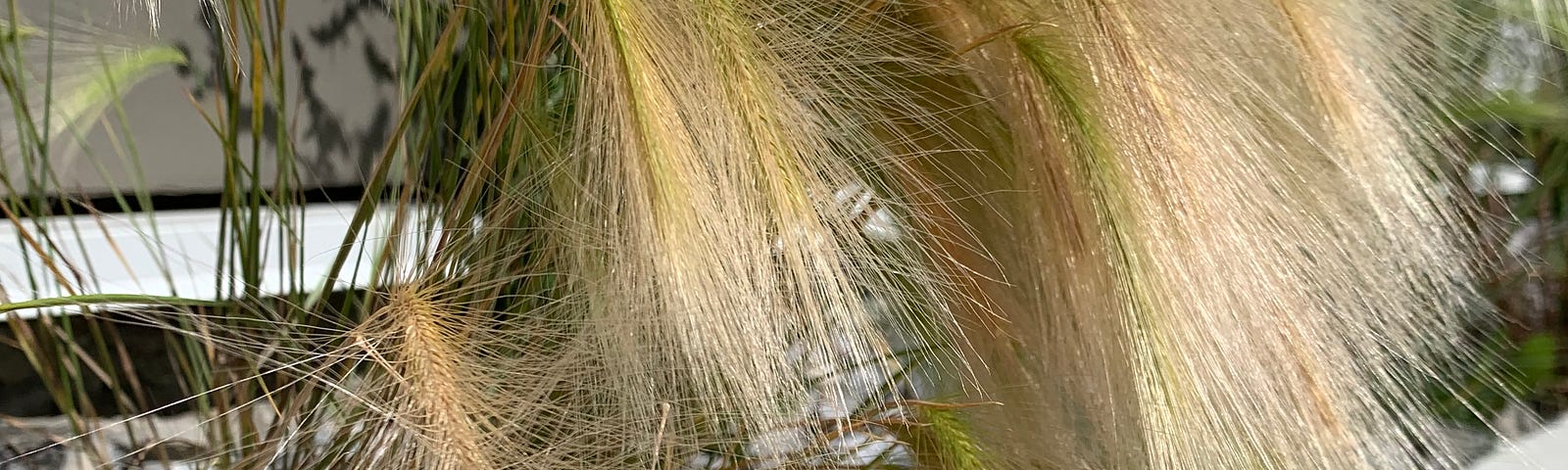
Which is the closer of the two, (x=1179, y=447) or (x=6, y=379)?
(x=1179, y=447)

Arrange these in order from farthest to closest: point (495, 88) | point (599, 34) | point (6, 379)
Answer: point (6, 379), point (495, 88), point (599, 34)

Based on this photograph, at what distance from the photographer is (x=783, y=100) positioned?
0.88 ft

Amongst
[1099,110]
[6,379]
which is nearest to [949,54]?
[1099,110]

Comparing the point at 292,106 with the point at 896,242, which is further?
the point at 292,106

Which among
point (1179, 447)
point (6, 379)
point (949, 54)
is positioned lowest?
point (6, 379)

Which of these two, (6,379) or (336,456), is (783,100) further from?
(6,379)

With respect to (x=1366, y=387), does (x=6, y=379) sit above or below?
below

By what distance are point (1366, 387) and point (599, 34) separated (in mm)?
276

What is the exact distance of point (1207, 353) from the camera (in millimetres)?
265

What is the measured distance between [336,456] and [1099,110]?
28 cm

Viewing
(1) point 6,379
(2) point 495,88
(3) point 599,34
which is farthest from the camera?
(1) point 6,379

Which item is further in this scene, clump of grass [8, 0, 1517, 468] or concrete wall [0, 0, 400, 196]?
concrete wall [0, 0, 400, 196]

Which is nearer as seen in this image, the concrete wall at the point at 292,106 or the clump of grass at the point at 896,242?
the clump of grass at the point at 896,242

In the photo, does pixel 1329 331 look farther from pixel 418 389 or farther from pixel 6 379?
pixel 6 379
